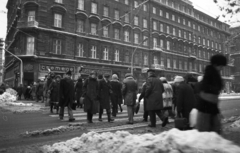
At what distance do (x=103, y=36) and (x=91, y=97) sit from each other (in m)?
23.7

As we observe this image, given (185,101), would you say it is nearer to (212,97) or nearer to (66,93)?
(212,97)

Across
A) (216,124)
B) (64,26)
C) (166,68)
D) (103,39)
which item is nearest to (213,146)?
(216,124)

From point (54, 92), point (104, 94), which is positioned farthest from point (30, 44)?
point (104, 94)

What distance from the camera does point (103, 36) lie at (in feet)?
98.8

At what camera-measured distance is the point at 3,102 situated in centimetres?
1584

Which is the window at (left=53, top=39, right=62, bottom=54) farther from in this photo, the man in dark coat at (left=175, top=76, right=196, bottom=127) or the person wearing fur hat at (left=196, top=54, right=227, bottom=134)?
the person wearing fur hat at (left=196, top=54, right=227, bottom=134)

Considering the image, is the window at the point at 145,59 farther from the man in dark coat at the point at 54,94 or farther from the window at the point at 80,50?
the man in dark coat at the point at 54,94

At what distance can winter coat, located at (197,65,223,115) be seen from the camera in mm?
3471

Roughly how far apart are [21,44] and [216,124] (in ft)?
86.4

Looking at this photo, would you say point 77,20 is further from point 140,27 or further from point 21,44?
point 140,27

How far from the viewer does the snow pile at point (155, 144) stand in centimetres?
282

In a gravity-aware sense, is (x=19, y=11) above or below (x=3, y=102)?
above

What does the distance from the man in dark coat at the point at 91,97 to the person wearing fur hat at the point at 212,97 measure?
4.51 meters

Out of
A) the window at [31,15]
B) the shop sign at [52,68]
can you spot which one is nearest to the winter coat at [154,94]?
the shop sign at [52,68]
